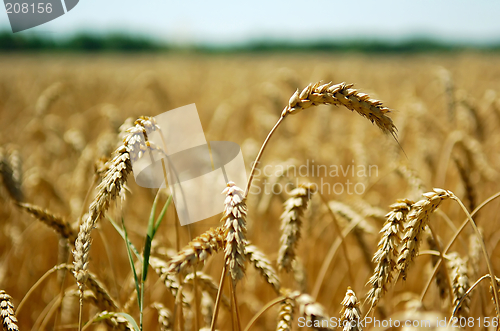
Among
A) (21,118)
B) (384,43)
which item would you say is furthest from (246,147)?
(384,43)

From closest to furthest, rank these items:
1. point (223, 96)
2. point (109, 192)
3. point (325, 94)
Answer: point (109, 192)
point (325, 94)
point (223, 96)

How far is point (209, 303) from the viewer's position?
4.99 feet

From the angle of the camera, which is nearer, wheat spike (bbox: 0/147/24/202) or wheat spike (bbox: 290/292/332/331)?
wheat spike (bbox: 290/292/332/331)

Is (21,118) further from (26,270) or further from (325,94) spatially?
(325,94)

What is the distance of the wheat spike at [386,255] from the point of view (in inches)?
31.0

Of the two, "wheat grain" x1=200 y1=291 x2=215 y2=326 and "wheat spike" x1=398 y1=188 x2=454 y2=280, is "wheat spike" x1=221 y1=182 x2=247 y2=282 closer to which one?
"wheat spike" x1=398 y1=188 x2=454 y2=280

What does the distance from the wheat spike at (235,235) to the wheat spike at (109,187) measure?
26 centimetres

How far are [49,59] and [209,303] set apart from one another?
13.4 m

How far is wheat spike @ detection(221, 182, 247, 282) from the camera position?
26.3 inches
